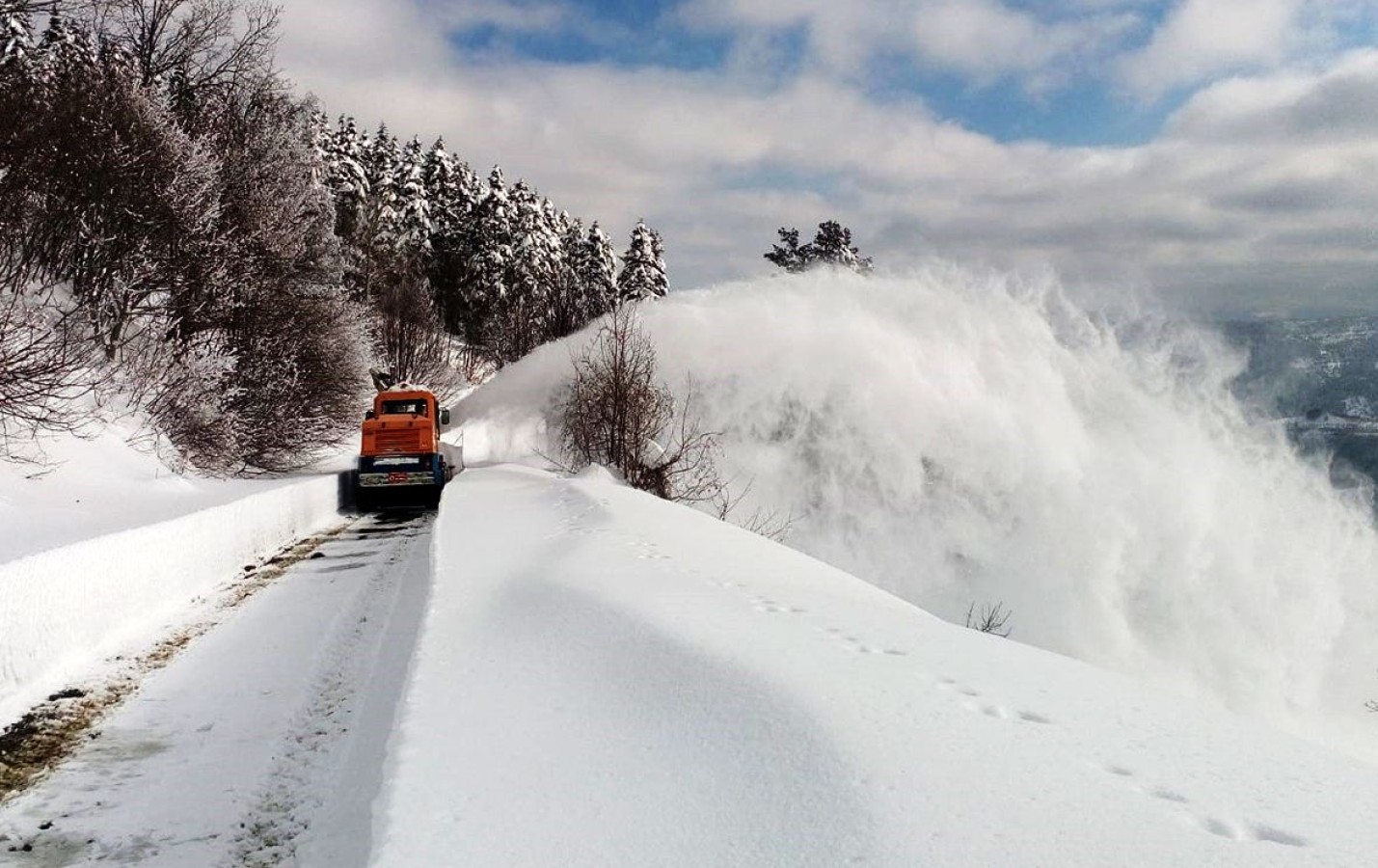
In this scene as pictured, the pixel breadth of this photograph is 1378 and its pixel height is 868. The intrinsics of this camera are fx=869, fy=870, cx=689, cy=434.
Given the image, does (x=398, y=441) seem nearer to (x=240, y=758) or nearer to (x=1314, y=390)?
(x=240, y=758)

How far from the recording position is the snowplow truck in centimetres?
1933

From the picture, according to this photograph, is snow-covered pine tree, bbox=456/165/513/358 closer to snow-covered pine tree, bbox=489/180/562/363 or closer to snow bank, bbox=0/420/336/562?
snow-covered pine tree, bbox=489/180/562/363

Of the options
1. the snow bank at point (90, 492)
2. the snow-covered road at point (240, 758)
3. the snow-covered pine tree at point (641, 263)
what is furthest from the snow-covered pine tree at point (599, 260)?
the snow-covered road at point (240, 758)

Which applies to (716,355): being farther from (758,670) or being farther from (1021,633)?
(758,670)

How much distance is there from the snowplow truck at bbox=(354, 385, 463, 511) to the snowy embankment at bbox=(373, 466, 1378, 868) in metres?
13.0

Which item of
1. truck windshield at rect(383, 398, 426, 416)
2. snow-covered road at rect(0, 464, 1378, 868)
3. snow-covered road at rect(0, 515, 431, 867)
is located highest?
truck windshield at rect(383, 398, 426, 416)

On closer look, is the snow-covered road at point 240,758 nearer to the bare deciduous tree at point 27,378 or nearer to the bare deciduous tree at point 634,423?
the bare deciduous tree at point 27,378

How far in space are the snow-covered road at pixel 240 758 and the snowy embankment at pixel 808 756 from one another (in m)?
0.71

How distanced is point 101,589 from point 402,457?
36.4 feet

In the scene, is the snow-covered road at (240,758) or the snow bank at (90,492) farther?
the snow bank at (90,492)

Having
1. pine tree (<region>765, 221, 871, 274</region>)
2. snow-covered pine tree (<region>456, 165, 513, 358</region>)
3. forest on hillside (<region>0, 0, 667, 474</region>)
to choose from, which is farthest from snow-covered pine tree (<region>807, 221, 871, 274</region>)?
forest on hillside (<region>0, 0, 667, 474</region>)

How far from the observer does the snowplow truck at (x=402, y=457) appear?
19328 millimetres

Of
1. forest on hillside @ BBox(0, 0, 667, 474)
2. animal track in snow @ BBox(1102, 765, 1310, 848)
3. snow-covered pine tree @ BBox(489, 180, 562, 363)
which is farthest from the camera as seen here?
snow-covered pine tree @ BBox(489, 180, 562, 363)

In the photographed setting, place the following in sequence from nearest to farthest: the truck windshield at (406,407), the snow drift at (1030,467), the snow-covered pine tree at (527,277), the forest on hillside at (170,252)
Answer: the forest on hillside at (170,252), the snow drift at (1030,467), the truck windshield at (406,407), the snow-covered pine tree at (527,277)
